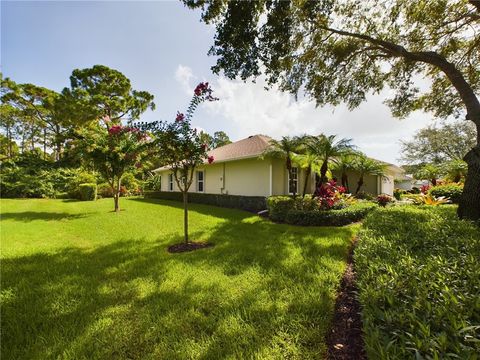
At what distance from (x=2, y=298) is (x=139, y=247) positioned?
272 centimetres

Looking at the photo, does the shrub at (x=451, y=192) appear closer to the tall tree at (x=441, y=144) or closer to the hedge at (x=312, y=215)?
the hedge at (x=312, y=215)

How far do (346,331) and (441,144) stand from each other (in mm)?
41453

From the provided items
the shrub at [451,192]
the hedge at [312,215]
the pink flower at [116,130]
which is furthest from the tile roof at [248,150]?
the shrub at [451,192]

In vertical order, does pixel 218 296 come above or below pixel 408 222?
below

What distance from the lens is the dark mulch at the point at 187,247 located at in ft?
18.9

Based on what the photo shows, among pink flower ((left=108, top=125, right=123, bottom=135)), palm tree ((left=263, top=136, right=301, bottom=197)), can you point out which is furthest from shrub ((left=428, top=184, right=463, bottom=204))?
pink flower ((left=108, top=125, right=123, bottom=135))

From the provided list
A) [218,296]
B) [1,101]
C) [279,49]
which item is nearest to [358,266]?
[218,296]

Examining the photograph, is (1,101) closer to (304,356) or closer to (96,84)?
(96,84)

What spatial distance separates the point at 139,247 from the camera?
5.98 m

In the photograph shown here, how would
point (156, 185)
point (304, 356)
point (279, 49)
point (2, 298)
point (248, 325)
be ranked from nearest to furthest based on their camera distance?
1. point (304, 356)
2. point (248, 325)
3. point (2, 298)
4. point (279, 49)
5. point (156, 185)

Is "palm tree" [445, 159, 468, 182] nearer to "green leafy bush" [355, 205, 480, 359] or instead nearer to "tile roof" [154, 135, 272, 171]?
"tile roof" [154, 135, 272, 171]

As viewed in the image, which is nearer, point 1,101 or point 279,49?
point 279,49

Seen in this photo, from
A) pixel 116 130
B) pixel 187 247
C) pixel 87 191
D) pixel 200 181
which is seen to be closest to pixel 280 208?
pixel 187 247

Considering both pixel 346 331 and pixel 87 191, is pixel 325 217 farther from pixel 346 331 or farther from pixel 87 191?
pixel 87 191
